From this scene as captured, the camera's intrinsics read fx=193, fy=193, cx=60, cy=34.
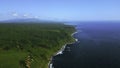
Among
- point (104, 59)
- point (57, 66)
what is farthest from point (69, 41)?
point (57, 66)

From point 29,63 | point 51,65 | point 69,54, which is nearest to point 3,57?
point 29,63

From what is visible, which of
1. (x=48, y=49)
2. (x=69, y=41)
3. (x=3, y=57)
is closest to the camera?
(x=3, y=57)

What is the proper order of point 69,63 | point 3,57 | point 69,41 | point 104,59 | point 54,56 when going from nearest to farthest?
point 3,57
point 69,63
point 104,59
point 54,56
point 69,41

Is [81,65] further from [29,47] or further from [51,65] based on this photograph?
[29,47]

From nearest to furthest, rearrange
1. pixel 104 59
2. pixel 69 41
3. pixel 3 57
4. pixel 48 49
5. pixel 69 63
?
pixel 3 57
pixel 69 63
pixel 104 59
pixel 48 49
pixel 69 41

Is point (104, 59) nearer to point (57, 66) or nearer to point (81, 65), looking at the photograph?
point (81, 65)

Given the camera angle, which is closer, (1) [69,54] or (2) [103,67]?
(2) [103,67]

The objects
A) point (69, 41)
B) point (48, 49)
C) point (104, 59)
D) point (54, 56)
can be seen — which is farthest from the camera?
point (69, 41)

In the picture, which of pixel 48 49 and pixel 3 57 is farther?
pixel 48 49
